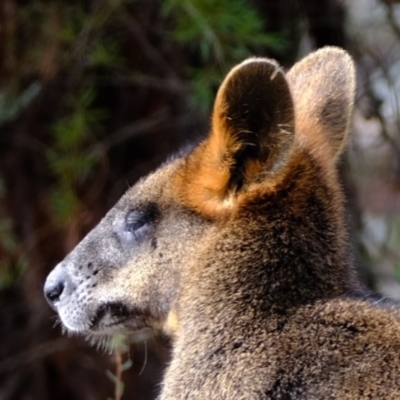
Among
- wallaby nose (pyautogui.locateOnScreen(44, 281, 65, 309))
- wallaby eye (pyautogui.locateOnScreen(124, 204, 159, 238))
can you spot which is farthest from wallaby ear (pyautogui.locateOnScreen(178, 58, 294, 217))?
wallaby nose (pyautogui.locateOnScreen(44, 281, 65, 309))

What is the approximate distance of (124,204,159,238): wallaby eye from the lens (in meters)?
3.08

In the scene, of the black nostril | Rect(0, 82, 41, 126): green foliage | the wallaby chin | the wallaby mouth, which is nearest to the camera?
the wallaby chin

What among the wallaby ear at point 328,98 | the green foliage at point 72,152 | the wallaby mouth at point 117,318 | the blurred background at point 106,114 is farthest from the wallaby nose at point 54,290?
the green foliage at point 72,152

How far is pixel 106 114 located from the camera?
5.36m

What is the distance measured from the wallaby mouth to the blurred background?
155cm

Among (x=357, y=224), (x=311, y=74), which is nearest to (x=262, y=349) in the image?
(x=311, y=74)

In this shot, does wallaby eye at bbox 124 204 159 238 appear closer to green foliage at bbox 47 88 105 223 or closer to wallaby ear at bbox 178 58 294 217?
wallaby ear at bbox 178 58 294 217

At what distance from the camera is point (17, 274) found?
5473mm

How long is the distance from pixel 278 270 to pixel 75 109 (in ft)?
8.23

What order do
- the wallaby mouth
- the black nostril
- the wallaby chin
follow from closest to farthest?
the wallaby chin < the wallaby mouth < the black nostril

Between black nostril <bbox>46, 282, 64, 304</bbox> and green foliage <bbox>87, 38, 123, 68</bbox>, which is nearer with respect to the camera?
black nostril <bbox>46, 282, 64, 304</bbox>

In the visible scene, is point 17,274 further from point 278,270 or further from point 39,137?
point 278,270

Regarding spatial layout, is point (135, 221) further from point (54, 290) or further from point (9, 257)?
point (9, 257)

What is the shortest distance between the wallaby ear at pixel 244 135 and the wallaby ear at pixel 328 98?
1.20 feet
